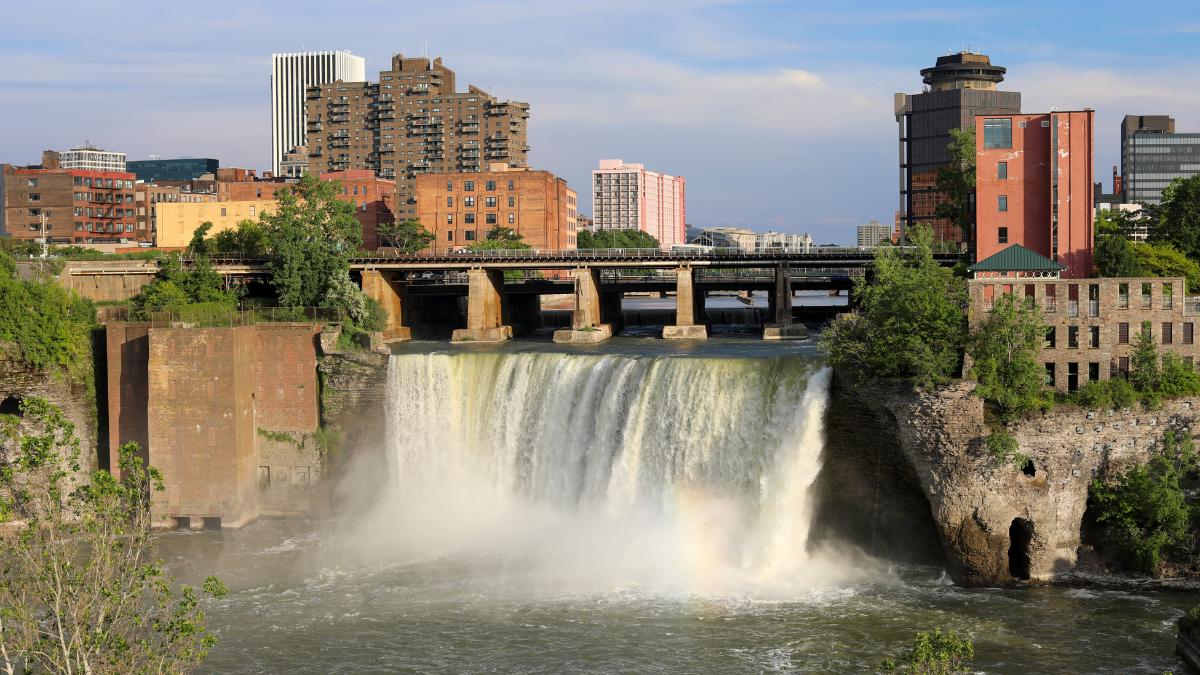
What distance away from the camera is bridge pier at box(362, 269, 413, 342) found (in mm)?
78425

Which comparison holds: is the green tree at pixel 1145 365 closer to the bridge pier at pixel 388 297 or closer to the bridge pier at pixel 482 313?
the bridge pier at pixel 482 313

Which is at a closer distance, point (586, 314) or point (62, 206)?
point (586, 314)

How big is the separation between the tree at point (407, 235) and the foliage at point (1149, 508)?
294 ft

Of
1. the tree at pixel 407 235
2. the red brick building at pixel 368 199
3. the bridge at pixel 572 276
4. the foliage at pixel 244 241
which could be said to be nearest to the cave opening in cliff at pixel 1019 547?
the bridge at pixel 572 276

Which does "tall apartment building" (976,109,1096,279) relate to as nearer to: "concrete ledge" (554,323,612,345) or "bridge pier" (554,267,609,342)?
"concrete ledge" (554,323,612,345)

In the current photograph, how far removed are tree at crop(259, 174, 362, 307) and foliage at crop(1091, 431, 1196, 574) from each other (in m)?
46.4

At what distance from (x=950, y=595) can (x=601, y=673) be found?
13.5 metres

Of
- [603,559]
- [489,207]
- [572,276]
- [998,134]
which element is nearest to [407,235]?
[489,207]

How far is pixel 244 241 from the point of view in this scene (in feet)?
327

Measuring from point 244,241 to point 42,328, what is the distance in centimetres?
4273

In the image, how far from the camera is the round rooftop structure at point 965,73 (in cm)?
19462

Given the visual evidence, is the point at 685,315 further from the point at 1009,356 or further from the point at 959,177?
the point at 1009,356

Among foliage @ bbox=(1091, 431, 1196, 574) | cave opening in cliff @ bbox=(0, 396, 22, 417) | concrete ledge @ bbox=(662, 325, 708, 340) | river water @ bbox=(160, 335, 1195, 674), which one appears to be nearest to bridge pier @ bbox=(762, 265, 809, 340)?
concrete ledge @ bbox=(662, 325, 708, 340)

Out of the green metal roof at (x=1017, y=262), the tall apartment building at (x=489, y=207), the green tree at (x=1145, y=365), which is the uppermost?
the tall apartment building at (x=489, y=207)
